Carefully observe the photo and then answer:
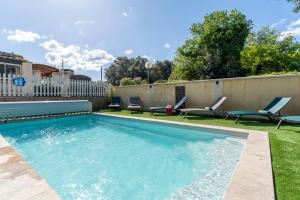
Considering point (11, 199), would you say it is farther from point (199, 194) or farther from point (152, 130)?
point (152, 130)

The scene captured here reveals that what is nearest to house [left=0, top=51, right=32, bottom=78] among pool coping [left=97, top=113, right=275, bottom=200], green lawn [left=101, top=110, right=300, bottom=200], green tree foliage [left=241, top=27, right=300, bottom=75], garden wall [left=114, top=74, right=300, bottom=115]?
garden wall [left=114, top=74, right=300, bottom=115]

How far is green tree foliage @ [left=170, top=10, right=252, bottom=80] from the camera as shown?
72.3 feet

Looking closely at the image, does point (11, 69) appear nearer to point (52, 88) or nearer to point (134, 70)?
point (52, 88)

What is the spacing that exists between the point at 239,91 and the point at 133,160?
6556mm

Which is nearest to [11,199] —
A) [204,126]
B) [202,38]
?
[204,126]

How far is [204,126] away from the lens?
6840 mm

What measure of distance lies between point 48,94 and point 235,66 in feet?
60.9

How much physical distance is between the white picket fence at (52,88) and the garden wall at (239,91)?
16.7 feet

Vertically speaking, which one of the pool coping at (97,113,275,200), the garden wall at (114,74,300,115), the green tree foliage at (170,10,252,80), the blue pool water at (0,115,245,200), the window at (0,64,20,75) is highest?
the green tree foliage at (170,10,252,80)

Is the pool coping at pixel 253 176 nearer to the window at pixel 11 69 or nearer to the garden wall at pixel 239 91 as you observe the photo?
the garden wall at pixel 239 91

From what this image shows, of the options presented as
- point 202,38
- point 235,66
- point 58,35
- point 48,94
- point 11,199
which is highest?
point 202,38

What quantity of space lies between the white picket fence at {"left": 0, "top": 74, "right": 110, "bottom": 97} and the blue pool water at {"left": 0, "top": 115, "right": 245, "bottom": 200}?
176 inches

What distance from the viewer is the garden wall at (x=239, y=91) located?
302 inches

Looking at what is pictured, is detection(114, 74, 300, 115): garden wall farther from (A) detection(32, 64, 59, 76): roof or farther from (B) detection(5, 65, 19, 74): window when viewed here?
(A) detection(32, 64, 59, 76): roof
